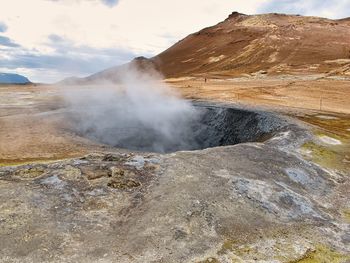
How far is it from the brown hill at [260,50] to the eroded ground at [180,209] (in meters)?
60.1

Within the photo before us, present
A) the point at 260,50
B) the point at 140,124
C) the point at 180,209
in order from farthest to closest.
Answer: the point at 260,50 → the point at 140,124 → the point at 180,209

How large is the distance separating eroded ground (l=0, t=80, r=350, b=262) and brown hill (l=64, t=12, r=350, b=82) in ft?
197

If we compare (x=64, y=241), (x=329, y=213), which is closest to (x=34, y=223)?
(x=64, y=241)

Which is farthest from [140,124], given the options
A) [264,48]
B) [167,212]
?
[264,48]

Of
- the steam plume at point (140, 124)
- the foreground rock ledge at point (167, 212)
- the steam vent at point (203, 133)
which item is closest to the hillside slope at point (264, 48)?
the steam plume at point (140, 124)

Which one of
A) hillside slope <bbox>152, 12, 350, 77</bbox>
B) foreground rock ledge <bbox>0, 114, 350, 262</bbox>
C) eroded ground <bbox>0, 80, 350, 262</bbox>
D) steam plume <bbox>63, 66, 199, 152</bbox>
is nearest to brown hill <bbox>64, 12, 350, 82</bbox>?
hillside slope <bbox>152, 12, 350, 77</bbox>

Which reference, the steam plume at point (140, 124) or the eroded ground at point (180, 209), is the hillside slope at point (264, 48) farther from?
the eroded ground at point (180, 209)

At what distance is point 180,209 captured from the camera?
1235 centimetres

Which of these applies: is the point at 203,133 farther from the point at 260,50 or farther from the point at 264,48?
the point at 264,48

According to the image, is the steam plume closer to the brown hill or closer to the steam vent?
the steam vent

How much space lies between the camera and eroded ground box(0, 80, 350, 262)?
10727 millimetres

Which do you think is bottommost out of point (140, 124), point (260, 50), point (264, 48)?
point (140, 124)

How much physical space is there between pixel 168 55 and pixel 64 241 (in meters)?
108

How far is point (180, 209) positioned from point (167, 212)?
411 millimetres
